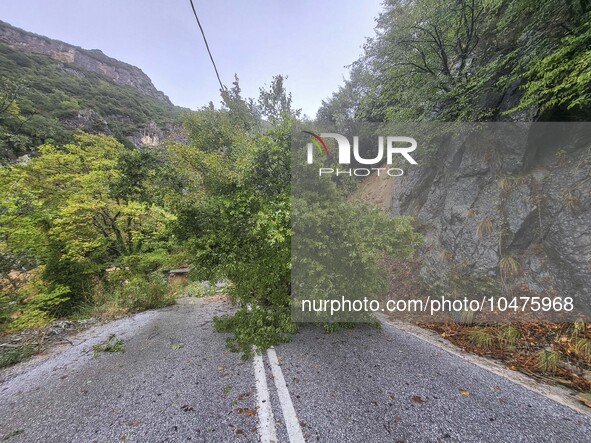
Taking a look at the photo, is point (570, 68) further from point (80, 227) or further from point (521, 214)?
point (80, 227)

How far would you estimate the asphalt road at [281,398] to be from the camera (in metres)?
2.17

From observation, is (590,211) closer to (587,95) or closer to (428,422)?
(587,95)

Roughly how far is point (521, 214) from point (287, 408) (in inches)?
235

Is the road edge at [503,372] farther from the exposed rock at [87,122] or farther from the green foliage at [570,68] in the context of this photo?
the exposed rock at [87,122]

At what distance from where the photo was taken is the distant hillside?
62.8 feet

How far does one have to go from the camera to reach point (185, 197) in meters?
4.95

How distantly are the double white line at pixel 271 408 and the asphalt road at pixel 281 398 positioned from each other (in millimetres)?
12

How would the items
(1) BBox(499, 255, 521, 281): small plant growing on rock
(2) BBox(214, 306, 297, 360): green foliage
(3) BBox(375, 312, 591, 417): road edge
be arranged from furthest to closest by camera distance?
(1) BBox(499, 255, 521, 281): small plant growing on rock
(2) BBox(214, 306, 297, 360): green foliage
(3) BBox(375, 312, 591, 417): road edge

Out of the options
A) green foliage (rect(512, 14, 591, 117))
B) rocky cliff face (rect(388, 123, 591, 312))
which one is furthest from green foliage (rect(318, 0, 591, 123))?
rocky cliff face (rect(388, 123, 591, 312))

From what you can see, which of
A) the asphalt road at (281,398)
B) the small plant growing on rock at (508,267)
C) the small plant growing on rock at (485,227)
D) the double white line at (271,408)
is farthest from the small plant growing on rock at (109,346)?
the small plant growing on rock at (485,227)

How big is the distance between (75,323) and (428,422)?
748 cm

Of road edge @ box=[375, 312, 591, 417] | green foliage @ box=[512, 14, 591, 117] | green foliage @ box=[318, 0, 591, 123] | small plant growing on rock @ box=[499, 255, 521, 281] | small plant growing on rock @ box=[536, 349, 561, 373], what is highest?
green foliage @ box=[318, 0, 591, 123]

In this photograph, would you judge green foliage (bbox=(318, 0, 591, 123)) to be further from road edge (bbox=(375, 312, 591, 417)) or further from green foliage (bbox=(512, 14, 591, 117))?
road edge (bbox=(375, 312, 591, 417))

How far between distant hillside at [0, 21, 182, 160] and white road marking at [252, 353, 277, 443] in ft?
70.3
